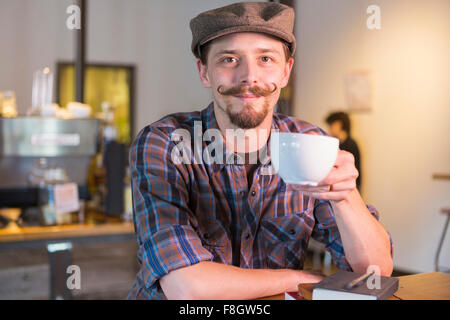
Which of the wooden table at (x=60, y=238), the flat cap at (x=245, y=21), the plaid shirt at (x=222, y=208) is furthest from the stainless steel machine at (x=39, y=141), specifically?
the flat cap at (x=245, y=21)

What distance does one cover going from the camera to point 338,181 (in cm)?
89

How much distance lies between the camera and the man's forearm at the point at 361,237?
40.7 inches

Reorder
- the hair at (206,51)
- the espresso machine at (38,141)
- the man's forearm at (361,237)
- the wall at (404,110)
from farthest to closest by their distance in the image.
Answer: the wall at (404,110) → the espresso machine at (38,141) → the hair at (206,51) → the man's forearm at (361,237)

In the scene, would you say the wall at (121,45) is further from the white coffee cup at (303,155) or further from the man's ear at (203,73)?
the white coffee cup at (303,155)

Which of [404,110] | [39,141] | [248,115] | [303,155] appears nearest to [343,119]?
[404,110]

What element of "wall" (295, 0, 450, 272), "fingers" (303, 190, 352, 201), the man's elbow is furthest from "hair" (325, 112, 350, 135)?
the man's elbow

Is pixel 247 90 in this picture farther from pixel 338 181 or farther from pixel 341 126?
pixel 341 126

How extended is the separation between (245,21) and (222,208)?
16.9 inches

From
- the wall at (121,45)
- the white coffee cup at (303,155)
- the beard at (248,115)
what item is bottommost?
the white coffee cup at (303,155)

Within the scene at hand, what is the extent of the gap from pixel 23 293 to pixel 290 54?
1754 mm

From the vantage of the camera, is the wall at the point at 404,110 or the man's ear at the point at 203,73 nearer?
the man's ear at the point at 203,73

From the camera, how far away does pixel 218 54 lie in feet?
3.61

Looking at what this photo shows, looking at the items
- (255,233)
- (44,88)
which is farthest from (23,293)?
(255,233)

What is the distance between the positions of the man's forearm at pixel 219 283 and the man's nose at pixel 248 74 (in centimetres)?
39
